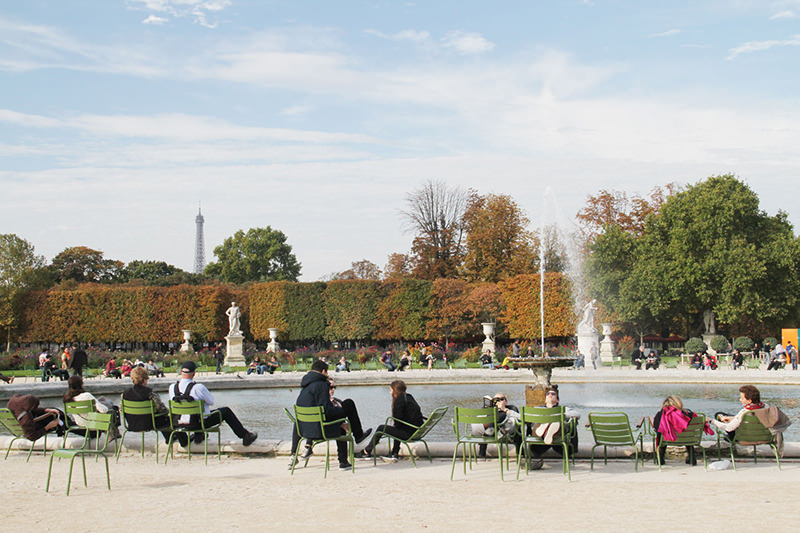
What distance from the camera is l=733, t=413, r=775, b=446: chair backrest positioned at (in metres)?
7.00

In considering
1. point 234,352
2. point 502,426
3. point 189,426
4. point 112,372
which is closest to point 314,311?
point 234,352

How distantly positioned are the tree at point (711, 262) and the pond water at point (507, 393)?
15.3 metres

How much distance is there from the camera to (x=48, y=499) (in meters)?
6.04

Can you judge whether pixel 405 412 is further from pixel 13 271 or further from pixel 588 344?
pixel 13 271

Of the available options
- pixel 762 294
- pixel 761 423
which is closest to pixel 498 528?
pixel 761 423

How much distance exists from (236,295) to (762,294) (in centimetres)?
2348

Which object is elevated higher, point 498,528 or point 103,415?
point 103,415

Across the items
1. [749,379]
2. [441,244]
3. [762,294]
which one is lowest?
[749,379]

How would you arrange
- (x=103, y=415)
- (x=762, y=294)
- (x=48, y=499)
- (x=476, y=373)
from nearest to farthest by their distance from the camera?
(x=48, y=499)
(x=103, y=415)
(x=476, y=373)
(x=762, y=294)

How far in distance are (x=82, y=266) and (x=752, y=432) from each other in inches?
2347

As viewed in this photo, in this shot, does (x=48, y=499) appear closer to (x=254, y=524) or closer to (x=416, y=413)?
(x=254, y=524)

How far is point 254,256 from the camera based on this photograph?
205ft

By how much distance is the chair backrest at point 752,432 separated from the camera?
700 cm

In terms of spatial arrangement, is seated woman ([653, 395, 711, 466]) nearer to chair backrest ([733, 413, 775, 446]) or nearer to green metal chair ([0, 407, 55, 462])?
chair backrest ([733, 413, 775, 446])
